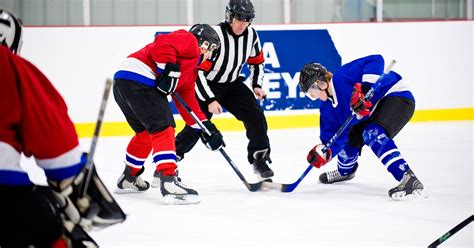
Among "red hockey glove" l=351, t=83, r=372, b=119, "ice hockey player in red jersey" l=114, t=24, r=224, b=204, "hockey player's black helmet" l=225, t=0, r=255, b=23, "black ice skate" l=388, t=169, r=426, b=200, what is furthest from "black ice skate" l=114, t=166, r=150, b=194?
"black ice skate" l=388, t=169, r=426, b=200

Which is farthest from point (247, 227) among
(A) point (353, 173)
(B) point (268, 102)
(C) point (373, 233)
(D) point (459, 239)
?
(B) point (268, 102)

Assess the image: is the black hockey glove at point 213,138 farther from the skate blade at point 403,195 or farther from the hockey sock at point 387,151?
the skate blade at point 403,195

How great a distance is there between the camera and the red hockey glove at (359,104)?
3.36 meters

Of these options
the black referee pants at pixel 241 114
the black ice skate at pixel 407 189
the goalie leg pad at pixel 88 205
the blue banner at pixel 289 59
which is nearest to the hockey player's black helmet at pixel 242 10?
→ the black referee pants at pixel 241 114

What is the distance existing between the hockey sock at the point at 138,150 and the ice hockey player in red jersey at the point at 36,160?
2.11 m

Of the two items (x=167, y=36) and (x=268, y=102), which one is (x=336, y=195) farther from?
(x=268, y=102)

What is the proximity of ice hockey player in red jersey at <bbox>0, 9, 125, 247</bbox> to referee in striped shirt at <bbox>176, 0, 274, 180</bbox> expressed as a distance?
2399mm

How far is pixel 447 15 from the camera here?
7.25 metres

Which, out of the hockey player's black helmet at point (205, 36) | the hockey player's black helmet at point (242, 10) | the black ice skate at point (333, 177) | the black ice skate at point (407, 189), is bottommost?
the black ice skate at point (333, 177)

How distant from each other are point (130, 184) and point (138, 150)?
Answer: 0.65 feet

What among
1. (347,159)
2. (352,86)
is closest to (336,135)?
(352,86)

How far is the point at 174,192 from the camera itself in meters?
3.35

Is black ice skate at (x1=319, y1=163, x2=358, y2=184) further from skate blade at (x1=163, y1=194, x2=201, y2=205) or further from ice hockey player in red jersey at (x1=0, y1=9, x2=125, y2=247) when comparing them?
ice hockey player in red jersey at (x1=0, y1=9, x2=125, y2=247)

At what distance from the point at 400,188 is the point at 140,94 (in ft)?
4.05
